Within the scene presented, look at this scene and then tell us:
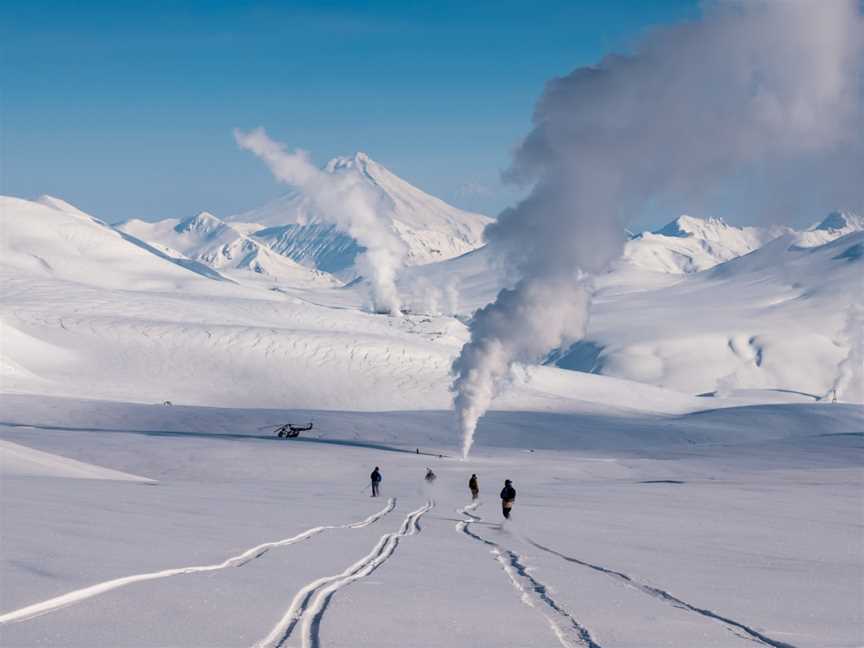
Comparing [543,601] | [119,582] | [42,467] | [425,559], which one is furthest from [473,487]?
[119,582]

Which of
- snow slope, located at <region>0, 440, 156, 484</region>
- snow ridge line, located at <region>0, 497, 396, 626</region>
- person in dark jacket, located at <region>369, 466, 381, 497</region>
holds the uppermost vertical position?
person in dark jacket, located at <region>369, 466, 381, 497</region>

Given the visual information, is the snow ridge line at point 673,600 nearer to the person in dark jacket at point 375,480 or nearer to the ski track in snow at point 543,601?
the ski track in snow at point 543,601

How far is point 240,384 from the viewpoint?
4843 inches

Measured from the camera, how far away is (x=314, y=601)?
52.7 ft

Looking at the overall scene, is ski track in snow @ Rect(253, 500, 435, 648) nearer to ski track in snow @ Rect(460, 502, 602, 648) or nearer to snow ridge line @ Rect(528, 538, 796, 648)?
ski track in snow @ Rect(460, 502, 602, 648)

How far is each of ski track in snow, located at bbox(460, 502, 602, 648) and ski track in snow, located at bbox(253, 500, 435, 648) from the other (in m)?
2.57

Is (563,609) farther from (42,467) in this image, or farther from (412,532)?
(42,467)

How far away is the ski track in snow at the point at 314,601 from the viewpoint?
13359 mm

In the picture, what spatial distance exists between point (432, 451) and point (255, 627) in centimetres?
6446

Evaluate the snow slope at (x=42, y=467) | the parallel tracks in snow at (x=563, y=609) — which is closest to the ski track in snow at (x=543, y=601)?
the parallel tracks in snow at (x=563, y=609)

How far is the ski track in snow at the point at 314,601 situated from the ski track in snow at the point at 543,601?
2573 mm

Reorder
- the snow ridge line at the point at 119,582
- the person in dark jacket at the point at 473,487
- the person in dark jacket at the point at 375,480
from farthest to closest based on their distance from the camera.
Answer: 1. the person in dark jacket at the point at 375,480
2. the person in dark jacket at the point at 473,487
3. the snow ridge line at the point at 119,582

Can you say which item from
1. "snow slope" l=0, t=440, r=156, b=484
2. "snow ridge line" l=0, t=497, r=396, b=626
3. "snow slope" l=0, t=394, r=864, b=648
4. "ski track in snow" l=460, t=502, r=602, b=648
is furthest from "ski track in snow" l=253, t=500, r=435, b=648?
"snow slope" l=0, t=440, r=156, b=484

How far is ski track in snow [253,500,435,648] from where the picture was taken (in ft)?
43.8
